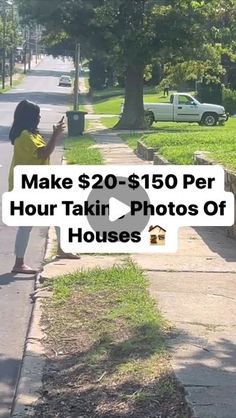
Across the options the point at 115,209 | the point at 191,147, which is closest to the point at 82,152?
the point at 191,147

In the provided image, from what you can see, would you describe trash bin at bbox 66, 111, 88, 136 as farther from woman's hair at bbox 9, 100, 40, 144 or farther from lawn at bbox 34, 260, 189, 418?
lawn at bbox 34, 260, 189, 418

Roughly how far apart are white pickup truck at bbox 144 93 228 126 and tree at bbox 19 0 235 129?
15.4ft

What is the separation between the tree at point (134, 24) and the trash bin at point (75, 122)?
10.7ft

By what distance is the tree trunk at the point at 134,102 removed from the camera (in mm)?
36688

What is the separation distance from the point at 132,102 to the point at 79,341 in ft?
101

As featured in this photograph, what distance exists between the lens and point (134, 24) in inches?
1340

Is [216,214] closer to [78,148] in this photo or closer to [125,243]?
[125,243]

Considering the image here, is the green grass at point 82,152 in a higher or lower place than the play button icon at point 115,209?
lower

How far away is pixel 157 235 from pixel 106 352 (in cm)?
440

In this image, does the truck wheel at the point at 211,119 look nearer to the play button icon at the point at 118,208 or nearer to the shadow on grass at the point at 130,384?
the play button icon at the point at 118,208

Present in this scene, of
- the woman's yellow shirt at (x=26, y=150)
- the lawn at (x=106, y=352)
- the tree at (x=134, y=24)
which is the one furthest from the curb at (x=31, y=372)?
the tree at (x=134, y=24)

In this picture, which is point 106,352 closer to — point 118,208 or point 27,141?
point 27,141

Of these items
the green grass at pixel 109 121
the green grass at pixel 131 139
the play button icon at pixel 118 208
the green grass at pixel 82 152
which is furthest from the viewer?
the green grass at pixel 109 121

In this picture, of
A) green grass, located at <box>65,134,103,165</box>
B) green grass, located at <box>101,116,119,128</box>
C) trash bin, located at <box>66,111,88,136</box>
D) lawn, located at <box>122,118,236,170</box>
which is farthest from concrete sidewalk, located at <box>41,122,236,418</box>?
green grass, located at <box>101,116,119,128</box>
